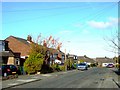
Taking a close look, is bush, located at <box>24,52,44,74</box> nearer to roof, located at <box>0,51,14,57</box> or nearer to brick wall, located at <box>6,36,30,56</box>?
roof, located at <box>0,51,14,57</box>

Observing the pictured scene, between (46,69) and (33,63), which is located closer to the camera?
(33,63)

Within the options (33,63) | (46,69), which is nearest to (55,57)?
(46,69)

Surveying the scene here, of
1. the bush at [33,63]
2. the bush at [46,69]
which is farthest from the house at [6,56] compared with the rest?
the bush at [33,63]

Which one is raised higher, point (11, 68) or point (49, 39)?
point (49, 39)

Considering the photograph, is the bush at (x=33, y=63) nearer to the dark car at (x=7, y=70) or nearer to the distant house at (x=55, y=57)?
the dark car at (x=7, y=70)

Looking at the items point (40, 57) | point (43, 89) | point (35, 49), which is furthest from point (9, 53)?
point (43, 89)

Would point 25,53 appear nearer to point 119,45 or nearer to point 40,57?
point 40,57

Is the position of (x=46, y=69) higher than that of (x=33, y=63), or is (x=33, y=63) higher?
(x=33, y=63)

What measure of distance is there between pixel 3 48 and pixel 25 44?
16232 millimetres

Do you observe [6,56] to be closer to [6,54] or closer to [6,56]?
[6,56]

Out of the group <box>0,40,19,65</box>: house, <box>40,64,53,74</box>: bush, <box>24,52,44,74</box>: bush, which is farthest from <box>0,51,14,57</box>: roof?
<box>24,52,44,74</box>: bush

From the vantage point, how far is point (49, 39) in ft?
218

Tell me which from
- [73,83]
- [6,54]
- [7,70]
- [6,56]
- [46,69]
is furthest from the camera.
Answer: [46,69]

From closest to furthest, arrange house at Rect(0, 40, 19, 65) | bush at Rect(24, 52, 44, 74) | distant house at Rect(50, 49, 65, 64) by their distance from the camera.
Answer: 1. bush at Rect(24, 52, 44, 74)
2. house at Rect(0, 40, 19, 65)
3. distant house at Rect(50, 49, 65, 64)
